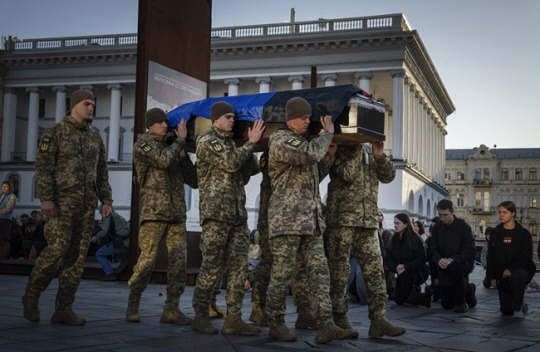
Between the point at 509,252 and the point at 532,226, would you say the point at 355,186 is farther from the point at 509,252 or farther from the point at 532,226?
the point at 532,226

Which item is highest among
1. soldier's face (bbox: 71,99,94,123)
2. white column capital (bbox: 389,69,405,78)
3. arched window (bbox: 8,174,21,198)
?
white column capital (bbox: 389,69,405,78)

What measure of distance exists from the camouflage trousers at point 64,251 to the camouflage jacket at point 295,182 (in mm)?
2120

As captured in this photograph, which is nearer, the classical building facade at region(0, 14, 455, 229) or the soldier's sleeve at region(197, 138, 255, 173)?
the soldier's sleeve at region(197, 138, 255, 173)

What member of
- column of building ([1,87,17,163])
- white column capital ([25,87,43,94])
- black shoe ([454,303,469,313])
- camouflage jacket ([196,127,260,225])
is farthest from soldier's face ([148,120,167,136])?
column of building ([1,87,17,163])

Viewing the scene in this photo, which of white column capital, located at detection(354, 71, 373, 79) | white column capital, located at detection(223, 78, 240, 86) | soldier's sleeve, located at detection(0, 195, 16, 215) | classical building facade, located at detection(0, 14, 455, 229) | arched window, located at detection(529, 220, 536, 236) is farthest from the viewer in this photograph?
arched window, located at detection(529, 220, 536, 236)

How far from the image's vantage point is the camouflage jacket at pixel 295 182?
19.8ft

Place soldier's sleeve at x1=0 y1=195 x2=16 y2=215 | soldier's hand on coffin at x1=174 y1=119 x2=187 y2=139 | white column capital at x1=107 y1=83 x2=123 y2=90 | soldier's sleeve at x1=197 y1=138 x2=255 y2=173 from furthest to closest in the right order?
white column capital at x1=107 y1=83 x2=123 y2=90 → soldier's sleeve at x1=0 y1=195 x2=16 y2=215 → soldier's hand on coffin at x1=174 y1=119 x2=187 y2=139 → soldier's sleeve at x1=197 y1=138 x2=255 y2=173

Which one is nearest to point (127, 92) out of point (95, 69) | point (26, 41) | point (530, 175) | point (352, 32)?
point (95, 69)

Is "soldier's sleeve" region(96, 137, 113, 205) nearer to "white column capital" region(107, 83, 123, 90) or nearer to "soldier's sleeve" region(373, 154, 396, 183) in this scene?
"soldier's sleeve" region(373, 154, 396, 183)

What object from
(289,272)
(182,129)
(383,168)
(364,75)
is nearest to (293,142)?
(289,272)

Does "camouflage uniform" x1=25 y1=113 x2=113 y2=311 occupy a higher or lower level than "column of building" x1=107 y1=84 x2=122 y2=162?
lower

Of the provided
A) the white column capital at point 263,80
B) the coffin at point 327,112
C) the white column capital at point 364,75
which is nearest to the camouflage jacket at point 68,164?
the coffin at point 327,112

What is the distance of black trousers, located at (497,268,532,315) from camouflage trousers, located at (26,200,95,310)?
5835mm

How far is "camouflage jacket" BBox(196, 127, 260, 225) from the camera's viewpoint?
6480 millimetres
